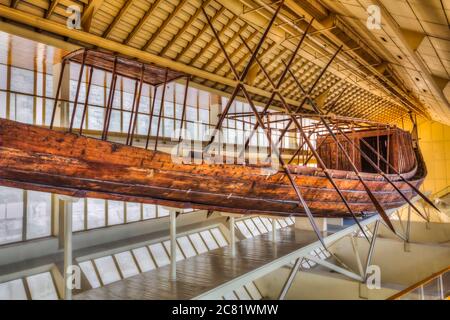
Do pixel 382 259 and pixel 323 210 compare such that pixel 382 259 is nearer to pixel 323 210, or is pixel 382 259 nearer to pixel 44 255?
pixel 323 210

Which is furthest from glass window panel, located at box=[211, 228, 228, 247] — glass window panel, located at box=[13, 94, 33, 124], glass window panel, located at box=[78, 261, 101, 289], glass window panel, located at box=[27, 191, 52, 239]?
glass window panel, located at box=[13, 94, 33, 124]

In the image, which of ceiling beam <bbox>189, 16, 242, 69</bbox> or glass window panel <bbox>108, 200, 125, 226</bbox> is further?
glass window panel <bbox>108, 200, 125, 226</bbox>

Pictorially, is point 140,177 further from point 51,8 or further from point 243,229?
point 243,229

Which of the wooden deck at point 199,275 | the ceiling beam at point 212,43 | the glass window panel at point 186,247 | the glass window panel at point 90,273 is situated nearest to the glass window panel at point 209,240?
the glass window panel at point 186,247

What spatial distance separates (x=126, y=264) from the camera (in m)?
8.55

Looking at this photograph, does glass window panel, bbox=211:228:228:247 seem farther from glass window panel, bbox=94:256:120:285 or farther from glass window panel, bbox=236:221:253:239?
glass window panel, bbox=94:256:120:285

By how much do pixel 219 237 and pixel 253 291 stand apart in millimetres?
2171

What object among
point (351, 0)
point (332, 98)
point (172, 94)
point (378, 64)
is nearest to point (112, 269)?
point (172, 94)

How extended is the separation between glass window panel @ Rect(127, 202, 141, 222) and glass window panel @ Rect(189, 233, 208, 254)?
6.45 ft

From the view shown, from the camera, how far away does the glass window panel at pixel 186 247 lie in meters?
10.0

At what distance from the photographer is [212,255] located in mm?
6449

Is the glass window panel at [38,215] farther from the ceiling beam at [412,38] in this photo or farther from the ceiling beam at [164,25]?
the ceiling beam at [412,38]

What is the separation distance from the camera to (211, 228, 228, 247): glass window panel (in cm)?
1121
